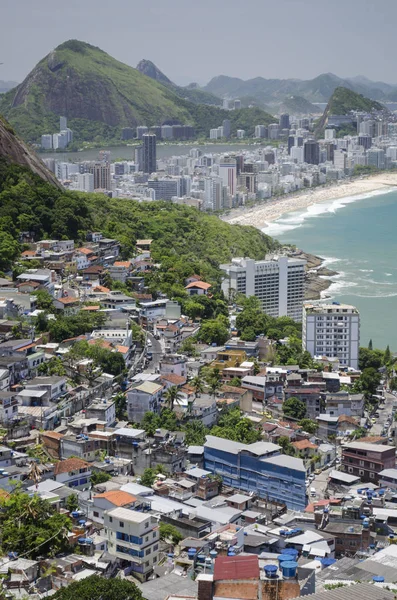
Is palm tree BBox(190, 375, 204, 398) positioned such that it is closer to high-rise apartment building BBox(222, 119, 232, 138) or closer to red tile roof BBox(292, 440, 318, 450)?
red tile roof BBox(292, 440, 318, 450)

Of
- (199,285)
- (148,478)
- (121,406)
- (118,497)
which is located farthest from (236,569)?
(199,285)

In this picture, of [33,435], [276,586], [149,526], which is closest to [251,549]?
[149,526]

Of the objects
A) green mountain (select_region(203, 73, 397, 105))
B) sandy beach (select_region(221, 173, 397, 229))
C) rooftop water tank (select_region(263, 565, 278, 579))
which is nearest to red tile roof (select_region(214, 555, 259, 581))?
rooftop water tank (select_region(263, 565, 278, 579))

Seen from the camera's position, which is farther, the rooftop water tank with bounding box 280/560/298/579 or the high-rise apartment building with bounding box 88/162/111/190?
the high-rise apartment building with bounding box 88/162/111/190

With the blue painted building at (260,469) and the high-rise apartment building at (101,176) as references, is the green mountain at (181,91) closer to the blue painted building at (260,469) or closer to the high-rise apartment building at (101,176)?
the high-rise apartment building at (101,176)

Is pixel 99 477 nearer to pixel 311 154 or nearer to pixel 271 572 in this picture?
pixel 271 572

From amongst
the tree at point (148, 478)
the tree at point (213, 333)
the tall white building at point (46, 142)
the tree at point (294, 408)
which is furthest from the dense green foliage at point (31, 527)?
the tall white building at point (46, 142)

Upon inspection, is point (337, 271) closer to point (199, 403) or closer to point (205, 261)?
point (205, 261)
